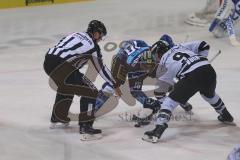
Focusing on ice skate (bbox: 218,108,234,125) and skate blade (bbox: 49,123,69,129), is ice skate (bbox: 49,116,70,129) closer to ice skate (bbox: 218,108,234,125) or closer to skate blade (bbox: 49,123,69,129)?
skate blade (bbox: 49,123,69,129)

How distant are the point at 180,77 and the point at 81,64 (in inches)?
27.8

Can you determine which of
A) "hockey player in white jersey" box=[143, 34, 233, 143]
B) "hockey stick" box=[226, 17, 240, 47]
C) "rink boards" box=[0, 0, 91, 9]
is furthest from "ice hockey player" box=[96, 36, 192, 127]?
"rink boards" box=[0, 0, 91, 9]

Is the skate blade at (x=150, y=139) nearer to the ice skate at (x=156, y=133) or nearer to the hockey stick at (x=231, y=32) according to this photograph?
the ice skate at (x=156, y=133)

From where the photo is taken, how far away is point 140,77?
455cm

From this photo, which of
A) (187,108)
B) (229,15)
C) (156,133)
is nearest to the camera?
(156,133)

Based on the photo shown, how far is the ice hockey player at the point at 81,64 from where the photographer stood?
4211 mm

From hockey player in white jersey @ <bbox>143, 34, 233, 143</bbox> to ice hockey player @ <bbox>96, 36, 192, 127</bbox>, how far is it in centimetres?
15

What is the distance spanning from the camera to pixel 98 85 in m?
5.48

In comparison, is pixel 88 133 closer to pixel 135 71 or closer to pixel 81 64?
pixel 81 64

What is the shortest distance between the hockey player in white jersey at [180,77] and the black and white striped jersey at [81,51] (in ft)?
1.35

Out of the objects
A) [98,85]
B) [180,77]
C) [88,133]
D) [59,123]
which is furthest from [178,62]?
[98,85]

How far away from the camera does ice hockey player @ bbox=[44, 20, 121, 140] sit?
4211 mm

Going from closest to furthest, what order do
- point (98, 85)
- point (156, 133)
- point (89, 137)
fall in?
point (156, 133) → point (89, 137) → point (98, 85)

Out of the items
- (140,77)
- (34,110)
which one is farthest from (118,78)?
(34,110)
